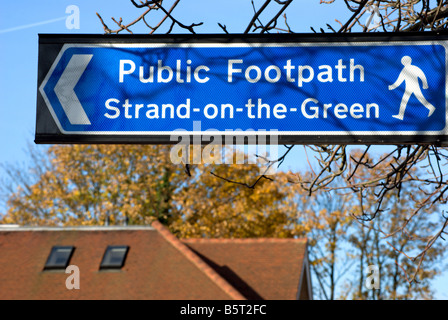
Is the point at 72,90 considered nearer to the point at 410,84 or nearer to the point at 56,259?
the point at 410,84

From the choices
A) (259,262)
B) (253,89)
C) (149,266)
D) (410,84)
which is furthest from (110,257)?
(410,84)

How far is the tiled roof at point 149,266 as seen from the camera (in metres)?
20.4

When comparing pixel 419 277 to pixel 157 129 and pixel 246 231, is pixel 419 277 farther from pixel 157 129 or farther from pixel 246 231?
pixel 157 129

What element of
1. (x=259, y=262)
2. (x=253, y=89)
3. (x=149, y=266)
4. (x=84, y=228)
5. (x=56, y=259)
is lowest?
(x=259, y=262)

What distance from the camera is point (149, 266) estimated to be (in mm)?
21656

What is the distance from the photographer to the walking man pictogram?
269cm

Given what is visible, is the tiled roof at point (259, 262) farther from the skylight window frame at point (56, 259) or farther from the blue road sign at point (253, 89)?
the blue road sign at point (253, 89)

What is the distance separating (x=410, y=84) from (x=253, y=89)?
66 centimetres

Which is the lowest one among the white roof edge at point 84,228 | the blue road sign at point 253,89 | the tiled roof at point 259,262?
the tiled roof at point 259,262

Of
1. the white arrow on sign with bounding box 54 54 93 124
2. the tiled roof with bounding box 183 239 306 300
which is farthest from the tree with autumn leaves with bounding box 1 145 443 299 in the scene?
the white arrow on sign with bounding box 54 54 93 124

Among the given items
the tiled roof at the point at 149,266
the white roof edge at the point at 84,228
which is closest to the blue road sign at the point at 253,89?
the tiled roof at the point at 149,266

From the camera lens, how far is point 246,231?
29.6 m

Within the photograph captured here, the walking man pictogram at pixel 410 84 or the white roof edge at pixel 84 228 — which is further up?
the walking man pictogram at pixel 410 84

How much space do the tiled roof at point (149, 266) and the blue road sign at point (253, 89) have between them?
16836 millimetres
